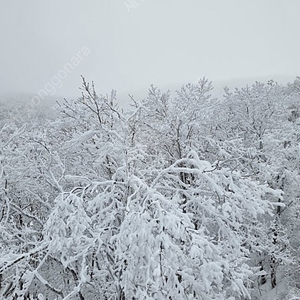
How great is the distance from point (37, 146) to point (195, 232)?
22.4 ft

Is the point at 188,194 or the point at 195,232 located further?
the point at 188,194

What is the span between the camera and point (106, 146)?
646 centimetres

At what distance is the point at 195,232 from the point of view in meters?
4.88

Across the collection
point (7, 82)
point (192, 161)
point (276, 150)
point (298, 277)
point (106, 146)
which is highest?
point (7, 82)

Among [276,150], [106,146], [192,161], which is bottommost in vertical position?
[276,150]

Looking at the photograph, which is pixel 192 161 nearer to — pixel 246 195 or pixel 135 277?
pixel 246 195

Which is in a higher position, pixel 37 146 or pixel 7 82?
pixel 7 82

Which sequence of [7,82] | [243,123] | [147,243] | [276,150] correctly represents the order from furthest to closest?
→ [7,82], [243,123], [276,150], [147,243]

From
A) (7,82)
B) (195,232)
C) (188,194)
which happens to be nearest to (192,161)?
(188,194)

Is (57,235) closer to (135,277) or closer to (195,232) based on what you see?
(135,277)

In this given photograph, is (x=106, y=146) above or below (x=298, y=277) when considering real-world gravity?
above

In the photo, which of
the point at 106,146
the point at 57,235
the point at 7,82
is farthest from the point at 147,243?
the point at 7,82

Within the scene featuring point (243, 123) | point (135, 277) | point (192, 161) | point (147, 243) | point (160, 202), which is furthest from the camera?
point (243, 123)

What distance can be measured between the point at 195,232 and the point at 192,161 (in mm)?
1687
